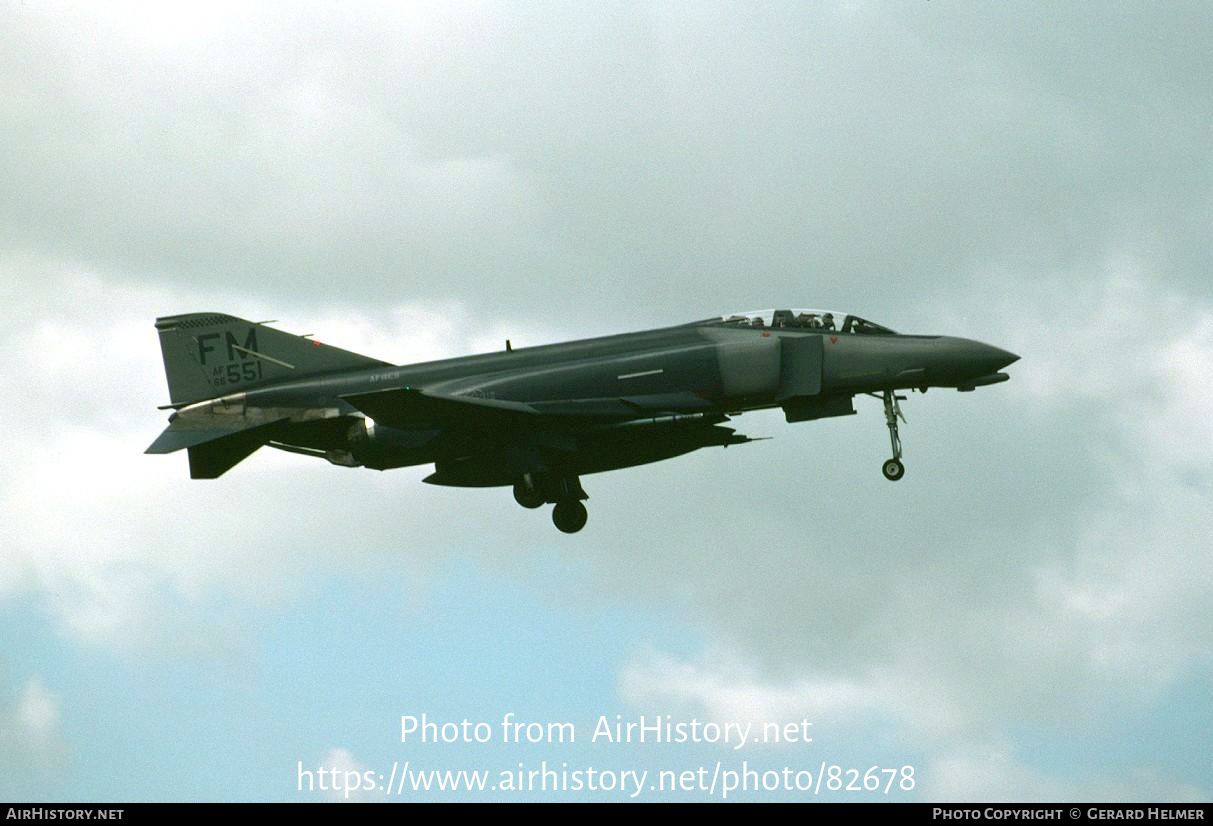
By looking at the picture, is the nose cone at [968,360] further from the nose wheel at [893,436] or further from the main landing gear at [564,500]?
the main landing gear at [564,500]

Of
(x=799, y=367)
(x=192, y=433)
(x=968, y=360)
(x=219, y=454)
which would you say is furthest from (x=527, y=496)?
(x=968, y=360)

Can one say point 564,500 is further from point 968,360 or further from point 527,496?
point 968,360

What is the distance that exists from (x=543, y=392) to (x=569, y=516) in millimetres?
3429

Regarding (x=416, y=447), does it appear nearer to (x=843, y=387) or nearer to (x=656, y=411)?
(x=656, y=411)

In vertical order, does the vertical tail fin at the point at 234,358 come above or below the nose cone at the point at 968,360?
above

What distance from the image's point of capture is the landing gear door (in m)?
32.0

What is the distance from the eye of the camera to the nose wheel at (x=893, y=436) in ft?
102

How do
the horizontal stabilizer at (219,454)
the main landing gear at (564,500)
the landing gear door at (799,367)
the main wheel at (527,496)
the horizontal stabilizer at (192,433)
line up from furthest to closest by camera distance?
the horizontal stabilizer at (219,454) < the main landing gear at (564,500) < the horizontal stabilizer at (192,433) < the main wheel at (527,496) < the landing gear door at (799,367)

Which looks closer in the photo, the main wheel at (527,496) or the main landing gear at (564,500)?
the main wheel at (527,496)

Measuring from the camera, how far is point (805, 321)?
32.8 m

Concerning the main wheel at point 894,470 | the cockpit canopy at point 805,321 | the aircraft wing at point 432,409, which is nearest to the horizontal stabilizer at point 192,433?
the aircraft wing at point 432,409

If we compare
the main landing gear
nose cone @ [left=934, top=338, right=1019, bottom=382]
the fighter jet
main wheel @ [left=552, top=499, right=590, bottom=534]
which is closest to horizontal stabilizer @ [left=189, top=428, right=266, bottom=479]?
the fighter jet

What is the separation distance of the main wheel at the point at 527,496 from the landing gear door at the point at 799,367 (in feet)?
17.1
